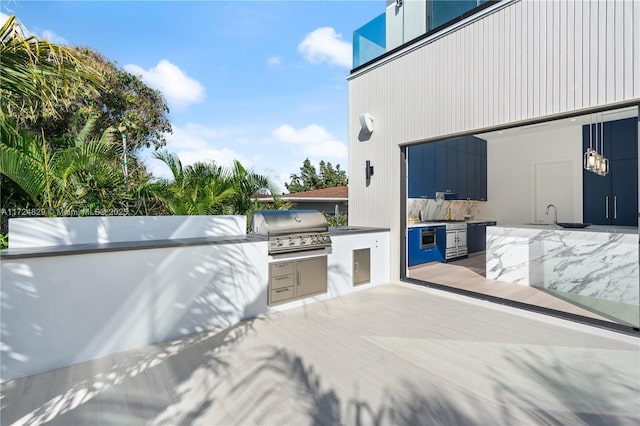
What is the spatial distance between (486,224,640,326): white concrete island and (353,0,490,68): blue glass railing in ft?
11.9

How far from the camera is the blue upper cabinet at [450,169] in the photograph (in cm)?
704

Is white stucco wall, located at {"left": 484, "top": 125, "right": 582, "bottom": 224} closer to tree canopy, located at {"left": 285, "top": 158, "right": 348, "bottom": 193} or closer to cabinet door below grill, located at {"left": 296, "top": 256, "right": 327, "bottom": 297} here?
cabinet door below grill, located at {"left": 296, "top": 256, "right": 327, "bottom": 297}

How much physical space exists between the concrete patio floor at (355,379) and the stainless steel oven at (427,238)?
10.2 feet

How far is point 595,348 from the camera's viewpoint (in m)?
2.96

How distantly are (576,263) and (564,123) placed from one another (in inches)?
166

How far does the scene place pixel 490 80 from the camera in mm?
4172

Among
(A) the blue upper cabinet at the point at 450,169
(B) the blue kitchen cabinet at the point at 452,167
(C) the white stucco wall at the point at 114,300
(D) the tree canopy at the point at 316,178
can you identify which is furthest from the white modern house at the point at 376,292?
(D) the tree canopy at the point at 316,178

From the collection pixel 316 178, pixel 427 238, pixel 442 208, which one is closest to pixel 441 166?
pixel 442 208

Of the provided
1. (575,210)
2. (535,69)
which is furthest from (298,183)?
(535,69)

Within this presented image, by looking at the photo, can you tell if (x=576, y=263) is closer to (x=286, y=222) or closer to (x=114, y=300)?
(x=286, y=222)

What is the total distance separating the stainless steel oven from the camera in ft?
21.8

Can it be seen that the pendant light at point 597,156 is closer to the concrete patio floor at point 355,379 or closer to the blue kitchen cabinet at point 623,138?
the blue kitchen cabinet at point 623,138

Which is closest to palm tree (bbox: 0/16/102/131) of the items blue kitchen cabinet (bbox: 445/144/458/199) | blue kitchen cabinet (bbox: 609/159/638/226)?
blue kitchen cabinet (bbox: 445/144/458/199)

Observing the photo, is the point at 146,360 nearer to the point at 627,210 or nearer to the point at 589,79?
the point at 589,79
